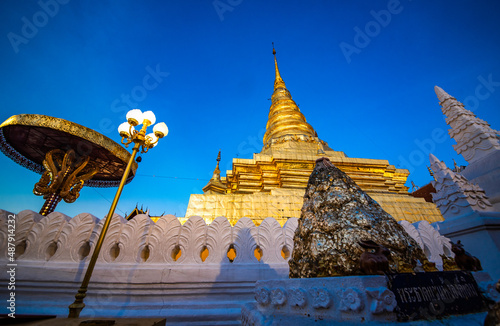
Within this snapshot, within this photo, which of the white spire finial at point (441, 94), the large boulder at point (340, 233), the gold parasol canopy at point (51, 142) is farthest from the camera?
the white spire finial at point (441, 94)

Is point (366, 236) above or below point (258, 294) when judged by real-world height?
above

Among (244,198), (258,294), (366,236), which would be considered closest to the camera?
(366,236)

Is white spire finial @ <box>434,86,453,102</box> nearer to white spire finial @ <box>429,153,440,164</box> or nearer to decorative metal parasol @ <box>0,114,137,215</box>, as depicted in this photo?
white spire finial @ <box>429,153,440,164</box>

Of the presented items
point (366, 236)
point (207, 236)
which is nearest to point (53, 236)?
point (207, 236)

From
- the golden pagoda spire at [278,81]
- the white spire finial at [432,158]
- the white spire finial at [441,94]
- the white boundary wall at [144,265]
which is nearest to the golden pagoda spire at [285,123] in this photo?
the golden pagoda spire at [278,81]

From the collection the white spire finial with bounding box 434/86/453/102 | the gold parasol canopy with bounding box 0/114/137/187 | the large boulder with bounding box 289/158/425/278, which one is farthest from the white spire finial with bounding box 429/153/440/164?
the gold parasol canopy with bounding box 0/114/137/187

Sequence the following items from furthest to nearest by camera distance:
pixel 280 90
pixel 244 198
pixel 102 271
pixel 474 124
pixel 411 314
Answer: pixel 280 90
pixel 244 198
pixel 474 124
pixel 102 271
pixel 411 314

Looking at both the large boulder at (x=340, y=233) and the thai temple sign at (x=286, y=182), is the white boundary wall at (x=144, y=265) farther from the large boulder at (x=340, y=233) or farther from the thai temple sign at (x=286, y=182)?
the thai temple sign at (x=286, y=182)

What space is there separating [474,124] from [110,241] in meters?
9.11

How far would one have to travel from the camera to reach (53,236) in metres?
3.45

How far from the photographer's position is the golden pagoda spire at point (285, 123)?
542 inches

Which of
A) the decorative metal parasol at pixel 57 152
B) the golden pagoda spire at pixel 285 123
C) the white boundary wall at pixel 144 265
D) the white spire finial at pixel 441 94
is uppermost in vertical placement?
the golden pagoda spire at pixel 285 123

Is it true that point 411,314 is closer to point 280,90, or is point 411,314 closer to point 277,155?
point 277,155

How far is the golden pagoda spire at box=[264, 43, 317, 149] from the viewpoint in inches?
542
